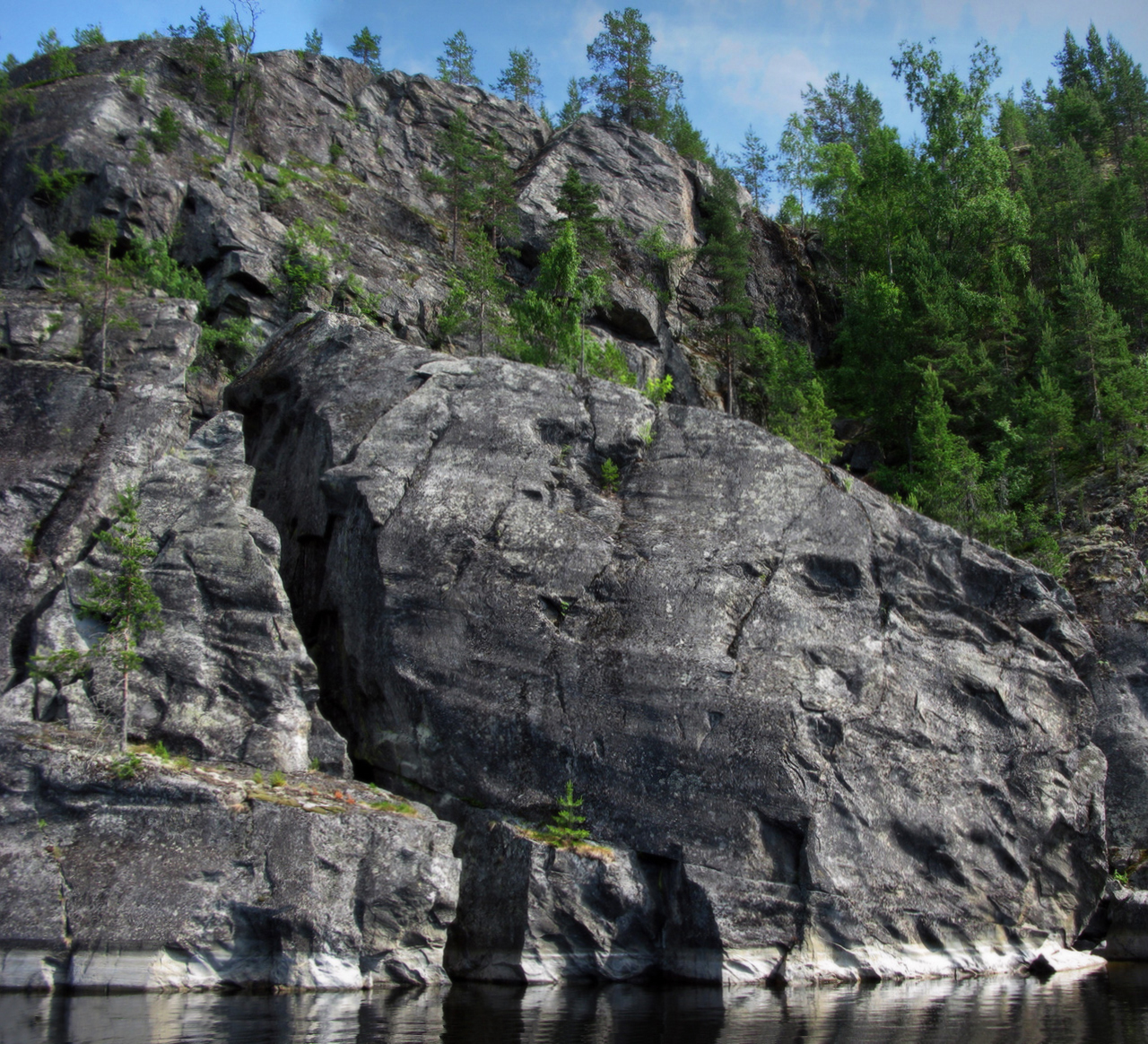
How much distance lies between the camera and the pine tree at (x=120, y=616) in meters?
23.0

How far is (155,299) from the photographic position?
34.7 metres

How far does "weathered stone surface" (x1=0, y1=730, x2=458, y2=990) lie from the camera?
19.0 meters

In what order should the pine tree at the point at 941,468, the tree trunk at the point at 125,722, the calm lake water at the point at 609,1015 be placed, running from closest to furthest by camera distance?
the calm lake water at the point at 609,1015 < the tree trunk at the point at 125,722 < the pine tree at the point at 941,468

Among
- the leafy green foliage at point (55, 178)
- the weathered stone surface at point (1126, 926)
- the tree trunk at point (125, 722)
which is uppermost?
the leafy green foliage at point (55, 178)

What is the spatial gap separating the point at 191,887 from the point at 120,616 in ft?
25.2

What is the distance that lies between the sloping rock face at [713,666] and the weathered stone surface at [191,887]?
4.63 metres

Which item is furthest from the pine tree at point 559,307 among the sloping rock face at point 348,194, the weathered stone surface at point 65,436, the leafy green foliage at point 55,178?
the leafy green foliage at point 55,178

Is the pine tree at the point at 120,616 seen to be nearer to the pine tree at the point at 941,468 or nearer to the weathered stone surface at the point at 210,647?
the weathered stone surface at the point at 210,647

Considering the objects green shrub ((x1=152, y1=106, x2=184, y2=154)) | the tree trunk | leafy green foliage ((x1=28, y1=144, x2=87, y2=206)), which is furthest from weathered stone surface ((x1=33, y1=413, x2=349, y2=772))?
green shrub ((x1=152, y1=106, x2=184, y2=154))

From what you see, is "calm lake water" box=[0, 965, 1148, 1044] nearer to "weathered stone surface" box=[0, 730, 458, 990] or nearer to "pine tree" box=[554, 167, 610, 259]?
"weathered stone surface" box=[0, 730, 458, 990]

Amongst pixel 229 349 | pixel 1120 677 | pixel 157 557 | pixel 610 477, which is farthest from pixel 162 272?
pixel 1120 677

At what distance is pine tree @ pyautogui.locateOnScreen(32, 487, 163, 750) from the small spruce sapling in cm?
1143

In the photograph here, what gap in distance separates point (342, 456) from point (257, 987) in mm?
17308

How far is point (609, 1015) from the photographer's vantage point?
1780cm
